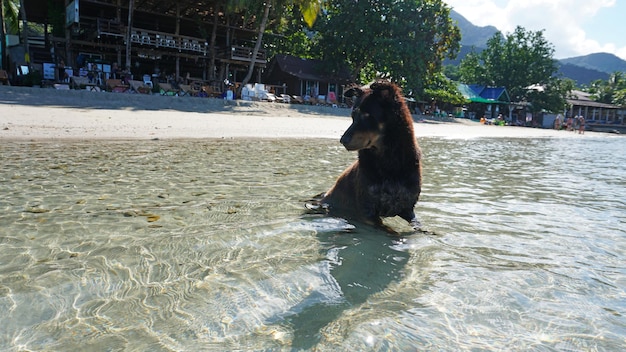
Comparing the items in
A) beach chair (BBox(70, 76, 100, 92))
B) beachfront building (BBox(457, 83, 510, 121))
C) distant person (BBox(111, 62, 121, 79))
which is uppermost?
beachfront building (BBox(457, 83, 510, 121))

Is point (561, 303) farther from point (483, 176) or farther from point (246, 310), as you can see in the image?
point (483, 176)

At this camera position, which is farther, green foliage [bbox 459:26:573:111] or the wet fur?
green foliage [bbox 459:26:573:111]

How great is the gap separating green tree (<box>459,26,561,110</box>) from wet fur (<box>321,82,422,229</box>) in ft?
189

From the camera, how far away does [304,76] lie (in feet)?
129

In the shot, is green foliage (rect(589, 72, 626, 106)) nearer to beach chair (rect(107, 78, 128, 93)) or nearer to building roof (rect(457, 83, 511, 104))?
building roof (rect(457, 83, 511, 104))

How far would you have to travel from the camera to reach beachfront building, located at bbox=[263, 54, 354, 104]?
40.2m

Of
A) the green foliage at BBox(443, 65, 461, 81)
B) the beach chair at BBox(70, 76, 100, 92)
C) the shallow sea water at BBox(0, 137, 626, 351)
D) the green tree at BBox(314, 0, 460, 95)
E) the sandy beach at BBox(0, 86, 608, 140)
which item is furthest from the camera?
the green foliage at BBox(443, 65, 461, 81)

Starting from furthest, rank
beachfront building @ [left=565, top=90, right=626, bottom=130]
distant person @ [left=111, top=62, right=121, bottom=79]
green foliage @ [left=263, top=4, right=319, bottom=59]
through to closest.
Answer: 1. beachfront building @ [left=565, top=90, right=626, bottom=130]
2. green foliage @ [left=263, top=4, right=319, bottom=59]
3. distant person @ [left=111, top=62, right=121, bottom=79]

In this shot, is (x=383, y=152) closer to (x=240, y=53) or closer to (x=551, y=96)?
(x=240, y=53)

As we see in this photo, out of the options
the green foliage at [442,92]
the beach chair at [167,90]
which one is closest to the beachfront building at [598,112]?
the green foliage at [442,92]

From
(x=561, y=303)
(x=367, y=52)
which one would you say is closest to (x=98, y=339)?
(x=561, y=303)

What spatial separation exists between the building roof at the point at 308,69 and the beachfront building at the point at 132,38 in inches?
202

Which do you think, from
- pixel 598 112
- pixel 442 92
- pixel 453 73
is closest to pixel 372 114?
pixel 442 92

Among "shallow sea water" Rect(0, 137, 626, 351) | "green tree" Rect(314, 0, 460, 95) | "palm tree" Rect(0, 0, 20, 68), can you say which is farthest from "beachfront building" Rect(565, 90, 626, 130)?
"palm tree" Rect(0, 0, 20, 68)
